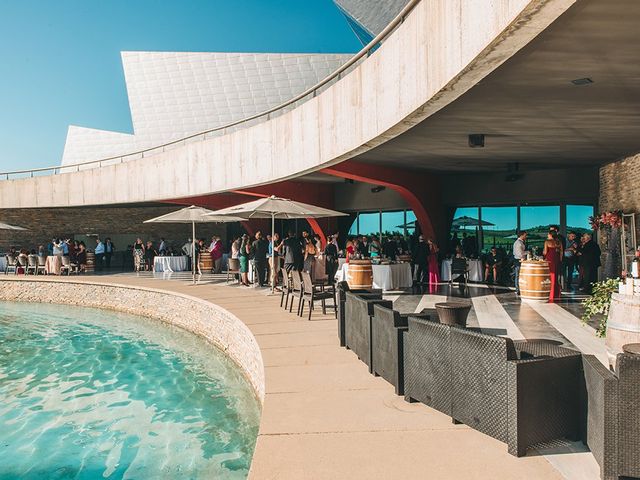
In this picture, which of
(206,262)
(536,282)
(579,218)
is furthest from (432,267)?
(206,262)

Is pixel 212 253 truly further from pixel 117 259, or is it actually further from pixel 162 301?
pixel 117 259

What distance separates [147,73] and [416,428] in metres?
39.9

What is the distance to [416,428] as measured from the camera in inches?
152

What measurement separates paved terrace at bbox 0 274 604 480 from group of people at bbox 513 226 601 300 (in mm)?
3753

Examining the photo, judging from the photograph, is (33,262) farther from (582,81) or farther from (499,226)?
(582,81)

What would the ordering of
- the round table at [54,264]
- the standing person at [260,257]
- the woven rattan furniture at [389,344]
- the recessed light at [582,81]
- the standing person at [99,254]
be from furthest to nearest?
the standing person at [99,254] < the round table at [54,264] < the standing person at [260,257] < the recessed light at [582,81] < the woven rattan furniture at [389,344]

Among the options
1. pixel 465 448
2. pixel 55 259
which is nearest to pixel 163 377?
pixel 465 448

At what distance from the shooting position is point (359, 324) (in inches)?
233

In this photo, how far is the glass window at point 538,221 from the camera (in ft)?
57.1

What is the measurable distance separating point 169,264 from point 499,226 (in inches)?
516

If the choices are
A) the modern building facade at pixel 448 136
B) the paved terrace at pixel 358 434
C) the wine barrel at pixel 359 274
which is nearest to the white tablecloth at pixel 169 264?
the modern building facade at pixel 448 136

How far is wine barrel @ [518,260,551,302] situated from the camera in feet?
34.5

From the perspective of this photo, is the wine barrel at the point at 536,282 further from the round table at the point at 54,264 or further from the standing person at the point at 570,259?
the round table at the point at 54,264

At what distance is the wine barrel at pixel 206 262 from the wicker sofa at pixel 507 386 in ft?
61.9
